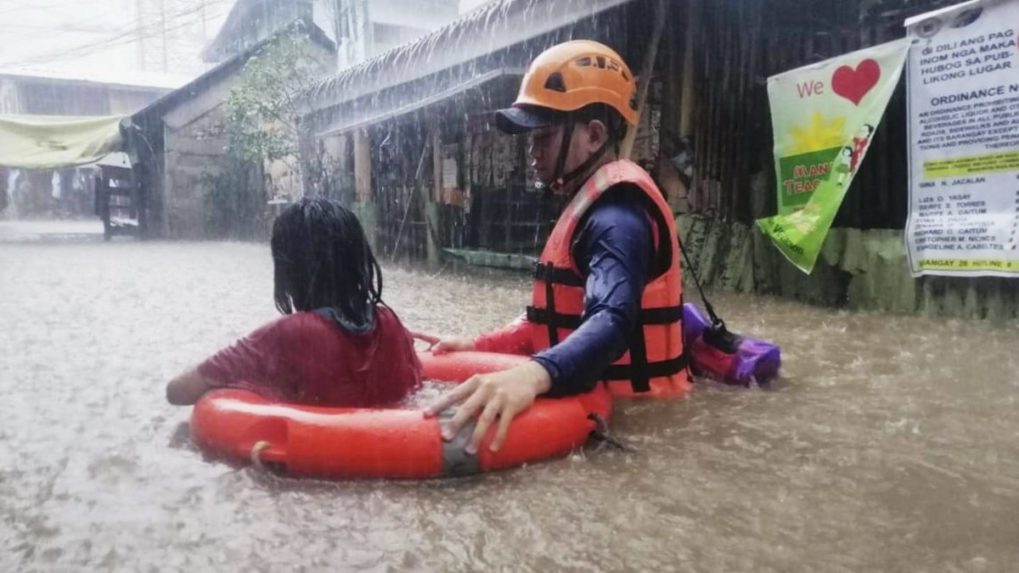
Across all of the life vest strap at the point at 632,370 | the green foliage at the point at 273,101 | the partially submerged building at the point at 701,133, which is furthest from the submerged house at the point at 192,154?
the life vest strap at the point at 632,370

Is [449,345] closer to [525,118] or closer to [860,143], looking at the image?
[525,118]

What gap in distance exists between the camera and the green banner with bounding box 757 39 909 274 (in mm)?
5570

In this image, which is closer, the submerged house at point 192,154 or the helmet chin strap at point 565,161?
the helmet chin strap at point 565,161

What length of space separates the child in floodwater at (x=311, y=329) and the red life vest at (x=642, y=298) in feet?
2.24

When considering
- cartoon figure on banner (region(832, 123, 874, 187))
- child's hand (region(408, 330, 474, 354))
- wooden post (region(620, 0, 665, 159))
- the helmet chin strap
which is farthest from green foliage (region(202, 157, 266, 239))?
the helmet chin strap

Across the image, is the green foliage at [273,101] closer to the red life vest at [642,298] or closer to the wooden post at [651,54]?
the wooden post at [651,54]

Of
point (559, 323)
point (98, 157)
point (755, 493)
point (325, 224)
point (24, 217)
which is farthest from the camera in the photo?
point (24, 217)

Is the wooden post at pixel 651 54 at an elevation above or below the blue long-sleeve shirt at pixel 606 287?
above

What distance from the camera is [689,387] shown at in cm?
316

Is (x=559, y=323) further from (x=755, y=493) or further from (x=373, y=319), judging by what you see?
(x=755, y=493)

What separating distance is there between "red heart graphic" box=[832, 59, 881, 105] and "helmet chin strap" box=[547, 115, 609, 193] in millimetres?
3552

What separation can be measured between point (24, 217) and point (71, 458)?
33507 millimetres

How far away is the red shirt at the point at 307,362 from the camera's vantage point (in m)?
2.54

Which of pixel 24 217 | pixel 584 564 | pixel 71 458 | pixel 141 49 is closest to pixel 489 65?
pixel 71 458
